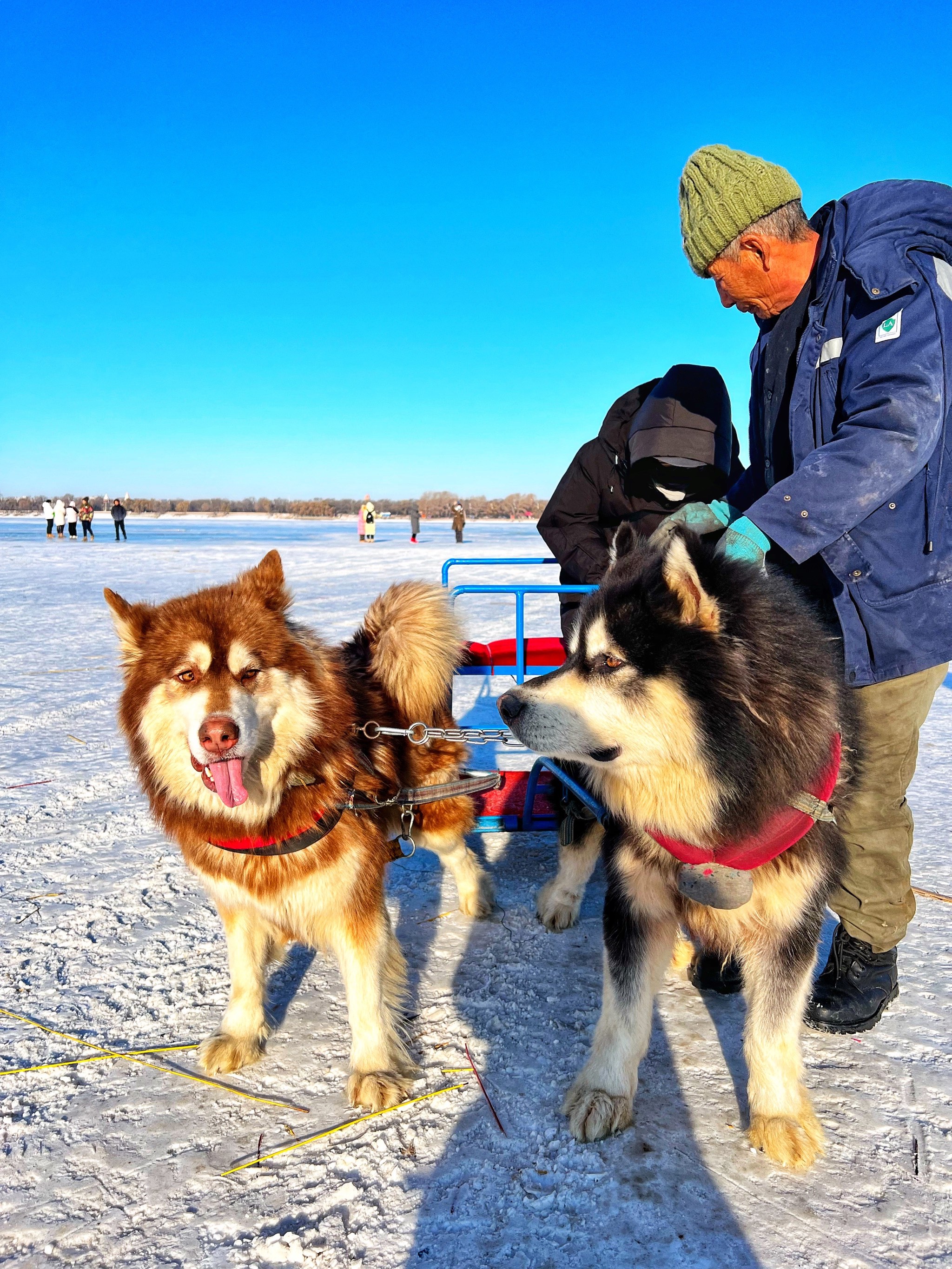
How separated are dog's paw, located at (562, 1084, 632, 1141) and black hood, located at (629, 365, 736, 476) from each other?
262cm

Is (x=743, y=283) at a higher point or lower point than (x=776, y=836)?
higher

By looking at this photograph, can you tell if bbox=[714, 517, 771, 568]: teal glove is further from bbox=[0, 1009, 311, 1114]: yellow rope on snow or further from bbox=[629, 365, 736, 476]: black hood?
bbox=[0, 1009, 311, 1114]: yellow rope on snow

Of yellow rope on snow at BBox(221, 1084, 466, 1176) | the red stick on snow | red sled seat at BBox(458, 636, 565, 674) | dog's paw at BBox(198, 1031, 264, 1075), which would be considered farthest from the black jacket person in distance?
dog's paw at BBox(198, 1031, 264, 1075)

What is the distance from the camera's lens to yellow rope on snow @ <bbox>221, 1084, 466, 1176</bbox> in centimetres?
184

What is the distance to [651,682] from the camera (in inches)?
71.2

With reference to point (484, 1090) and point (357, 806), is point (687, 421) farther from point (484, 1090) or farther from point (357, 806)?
point (484, 1090)

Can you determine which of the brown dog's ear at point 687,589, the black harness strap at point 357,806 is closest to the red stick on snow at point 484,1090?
the black harness strap at point 357,806

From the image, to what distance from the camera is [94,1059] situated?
2.21 m

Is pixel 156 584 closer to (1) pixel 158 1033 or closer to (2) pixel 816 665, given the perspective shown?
(1) pixel 158 1033

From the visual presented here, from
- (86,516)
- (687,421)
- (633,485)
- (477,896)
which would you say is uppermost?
(86,516)

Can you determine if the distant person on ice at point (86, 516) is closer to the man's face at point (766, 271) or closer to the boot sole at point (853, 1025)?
the man's face at point (766, 271)

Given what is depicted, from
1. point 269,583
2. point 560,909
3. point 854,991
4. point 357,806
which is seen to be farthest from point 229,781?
point 854,991

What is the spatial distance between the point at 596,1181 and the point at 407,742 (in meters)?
1.50

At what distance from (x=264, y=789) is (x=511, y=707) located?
2.57 ft
